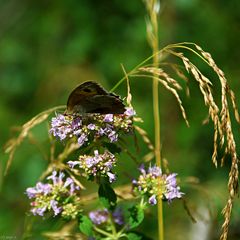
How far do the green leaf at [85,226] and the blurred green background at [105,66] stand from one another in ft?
4.85

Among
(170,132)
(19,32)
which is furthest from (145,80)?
(19,32)

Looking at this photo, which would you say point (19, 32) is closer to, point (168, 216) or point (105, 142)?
point (168, 216)

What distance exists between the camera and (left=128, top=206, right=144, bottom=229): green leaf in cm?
187

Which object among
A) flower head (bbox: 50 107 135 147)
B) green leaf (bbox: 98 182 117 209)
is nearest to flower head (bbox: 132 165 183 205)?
green leaf (bbox: 98 182 117 209)

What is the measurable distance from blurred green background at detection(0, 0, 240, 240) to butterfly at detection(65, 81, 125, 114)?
5.53 ft

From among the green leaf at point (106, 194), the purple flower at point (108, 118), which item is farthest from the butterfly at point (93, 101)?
the green leaf at point (106, 194)

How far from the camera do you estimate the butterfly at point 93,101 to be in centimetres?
165

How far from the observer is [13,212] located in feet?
11.3

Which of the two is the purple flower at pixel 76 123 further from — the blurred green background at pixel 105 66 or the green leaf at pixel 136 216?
the blurred green background at pixel 105 66

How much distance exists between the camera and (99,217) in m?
2.05

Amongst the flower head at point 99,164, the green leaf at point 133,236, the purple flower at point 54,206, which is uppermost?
the flower head at point 99,164

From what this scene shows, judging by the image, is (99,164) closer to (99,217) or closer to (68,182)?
(68,182)

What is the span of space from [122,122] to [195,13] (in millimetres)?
2920

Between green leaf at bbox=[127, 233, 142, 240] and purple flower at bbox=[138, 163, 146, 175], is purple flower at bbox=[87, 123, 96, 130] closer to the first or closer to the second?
purple flower at bbox=[138, 163, 146, 175]
